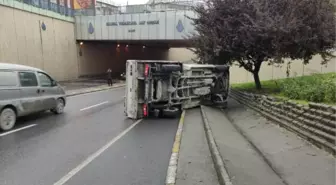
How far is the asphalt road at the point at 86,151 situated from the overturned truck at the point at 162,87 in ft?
1.97

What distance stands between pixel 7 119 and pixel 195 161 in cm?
615

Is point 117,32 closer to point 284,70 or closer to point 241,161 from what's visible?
point 284,70

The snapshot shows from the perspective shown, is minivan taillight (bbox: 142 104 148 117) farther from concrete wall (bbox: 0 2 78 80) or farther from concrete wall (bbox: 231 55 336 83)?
concrete wall (bbox: 0 2 78 80)

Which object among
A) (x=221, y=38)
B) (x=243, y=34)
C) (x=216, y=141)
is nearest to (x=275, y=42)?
(x=243, y=34)

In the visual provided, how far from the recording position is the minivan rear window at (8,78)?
893cm

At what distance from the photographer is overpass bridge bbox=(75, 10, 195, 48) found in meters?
29.2

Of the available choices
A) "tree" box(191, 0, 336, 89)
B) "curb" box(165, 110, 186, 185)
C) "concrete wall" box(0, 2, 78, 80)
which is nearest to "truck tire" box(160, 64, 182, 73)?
"tree" box(191, 0, 336, 89)

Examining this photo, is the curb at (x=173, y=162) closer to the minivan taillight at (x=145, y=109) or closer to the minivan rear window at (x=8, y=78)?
the minivan taillight at (x=145, y=109)

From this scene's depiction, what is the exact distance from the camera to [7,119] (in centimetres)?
885

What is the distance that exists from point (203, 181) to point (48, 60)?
1039 inches

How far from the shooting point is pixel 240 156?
5992 millimetres

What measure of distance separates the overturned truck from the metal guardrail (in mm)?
19323

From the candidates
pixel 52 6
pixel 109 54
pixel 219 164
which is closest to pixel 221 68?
pixel 219 164

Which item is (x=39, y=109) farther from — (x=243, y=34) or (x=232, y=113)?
(x=243, y=34)
